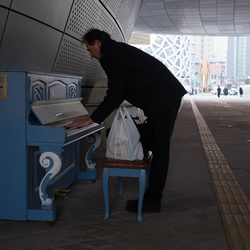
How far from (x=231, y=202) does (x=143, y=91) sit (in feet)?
4.87

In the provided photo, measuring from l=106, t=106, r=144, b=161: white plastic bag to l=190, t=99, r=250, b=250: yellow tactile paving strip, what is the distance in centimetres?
97

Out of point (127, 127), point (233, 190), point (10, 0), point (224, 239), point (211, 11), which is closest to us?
point (224, 239)

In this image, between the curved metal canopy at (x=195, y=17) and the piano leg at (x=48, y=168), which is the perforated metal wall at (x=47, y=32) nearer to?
the piano leg at (x=48, y=168)

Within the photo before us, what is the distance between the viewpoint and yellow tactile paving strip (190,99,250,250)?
9.42ft

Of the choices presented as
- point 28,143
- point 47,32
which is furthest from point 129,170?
point 47,32

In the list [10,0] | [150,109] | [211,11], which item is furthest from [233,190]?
[211,11]

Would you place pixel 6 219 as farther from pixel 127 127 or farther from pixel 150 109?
pixel 150 109

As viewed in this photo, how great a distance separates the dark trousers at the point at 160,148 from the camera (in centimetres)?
338

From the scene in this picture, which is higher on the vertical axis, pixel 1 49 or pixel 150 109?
pixel 1 49

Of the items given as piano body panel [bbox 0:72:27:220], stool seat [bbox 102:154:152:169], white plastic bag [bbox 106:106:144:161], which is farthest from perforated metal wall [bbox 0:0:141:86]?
stool seat [bbox 102:154:152:169]

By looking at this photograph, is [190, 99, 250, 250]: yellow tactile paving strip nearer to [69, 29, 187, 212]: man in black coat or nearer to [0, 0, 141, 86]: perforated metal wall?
[69, 29, 187, 212]: man in black coat

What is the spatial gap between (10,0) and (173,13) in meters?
19.7

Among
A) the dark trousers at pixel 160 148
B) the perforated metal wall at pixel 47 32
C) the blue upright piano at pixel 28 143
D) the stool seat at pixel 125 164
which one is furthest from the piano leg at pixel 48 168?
the perforated metal wall at pixel 47 32

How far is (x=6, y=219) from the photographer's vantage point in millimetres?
3219
